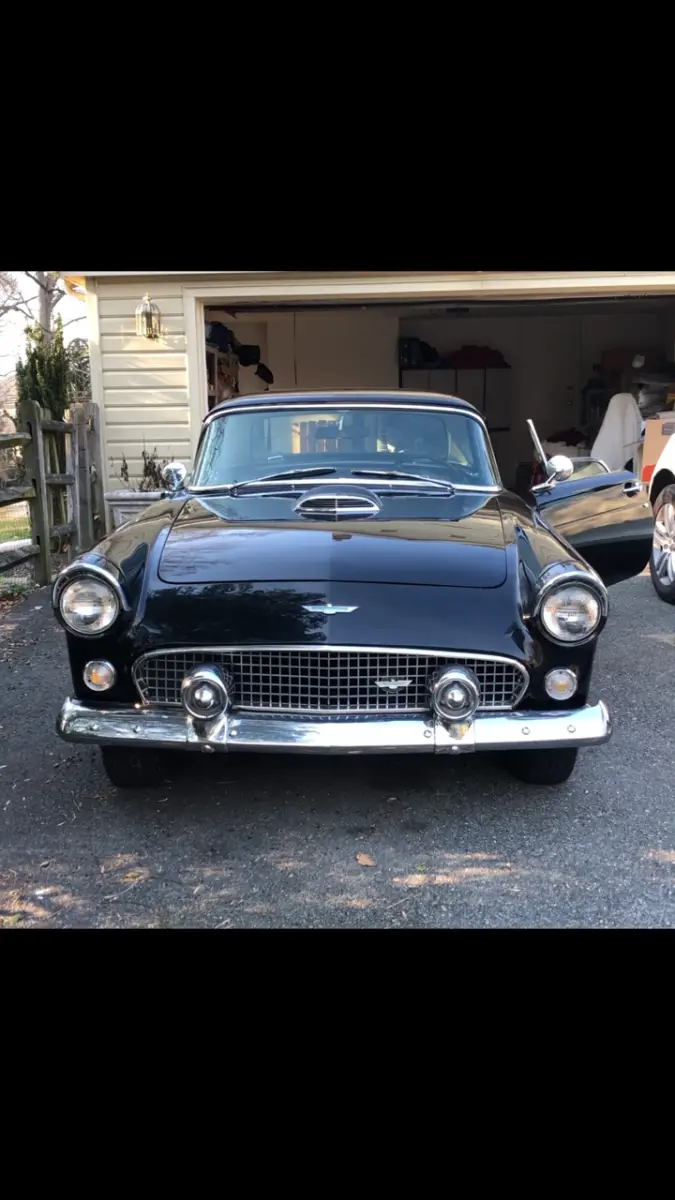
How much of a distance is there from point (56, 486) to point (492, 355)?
28.3 feet

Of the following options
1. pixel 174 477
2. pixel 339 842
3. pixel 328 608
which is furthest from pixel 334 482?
pixel 339 842

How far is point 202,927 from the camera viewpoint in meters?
2.51

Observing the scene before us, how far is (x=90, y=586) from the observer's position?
9.84ft

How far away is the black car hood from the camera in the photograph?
3.00 m

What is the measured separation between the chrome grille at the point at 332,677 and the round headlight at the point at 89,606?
201 millimetres

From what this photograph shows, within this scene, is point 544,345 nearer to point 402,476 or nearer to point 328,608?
point 402,476

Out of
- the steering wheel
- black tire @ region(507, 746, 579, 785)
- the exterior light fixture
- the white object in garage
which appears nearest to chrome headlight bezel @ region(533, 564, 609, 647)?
black tire @ region(507, 746, 579, 785)

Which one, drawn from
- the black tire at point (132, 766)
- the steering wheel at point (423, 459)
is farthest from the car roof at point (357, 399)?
the black tire at point (132, 766)

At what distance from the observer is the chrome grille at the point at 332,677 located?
290 centimetres

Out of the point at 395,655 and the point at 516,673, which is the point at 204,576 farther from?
the point at 516,673

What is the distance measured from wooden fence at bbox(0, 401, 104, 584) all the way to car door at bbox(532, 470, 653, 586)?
4.16m

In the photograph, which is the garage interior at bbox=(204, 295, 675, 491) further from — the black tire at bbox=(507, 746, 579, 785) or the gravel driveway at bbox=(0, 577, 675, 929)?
the black tire at bbox=(507, 746, 579, 785)

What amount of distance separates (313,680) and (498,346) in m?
12.5

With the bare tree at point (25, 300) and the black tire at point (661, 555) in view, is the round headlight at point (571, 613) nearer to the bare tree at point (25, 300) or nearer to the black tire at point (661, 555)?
the black tire at point (661, 555)
